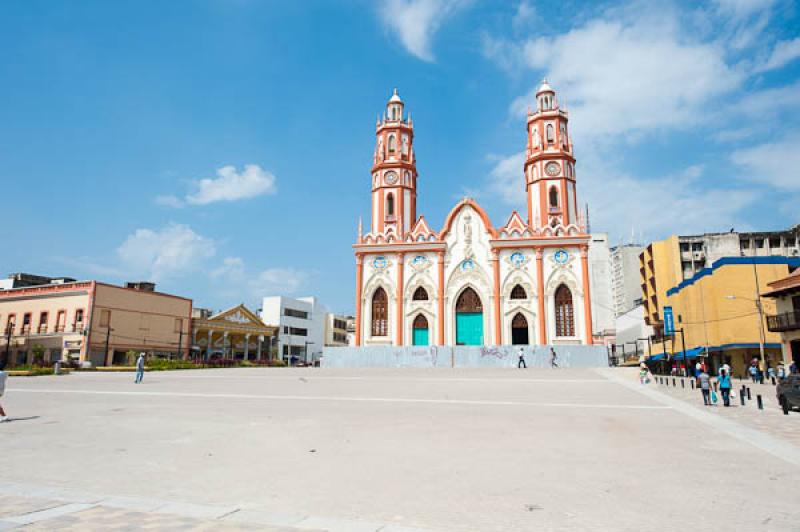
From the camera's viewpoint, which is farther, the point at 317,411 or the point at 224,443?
the point at 317,411

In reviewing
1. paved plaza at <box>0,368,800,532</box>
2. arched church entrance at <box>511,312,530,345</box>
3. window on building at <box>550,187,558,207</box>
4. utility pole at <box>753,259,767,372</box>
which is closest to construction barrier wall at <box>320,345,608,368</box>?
arched church entrance at <box>511,312,530,345</box>

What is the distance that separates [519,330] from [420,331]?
29.7 feet

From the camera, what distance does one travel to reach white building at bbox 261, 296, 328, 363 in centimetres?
7888

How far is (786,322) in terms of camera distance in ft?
107

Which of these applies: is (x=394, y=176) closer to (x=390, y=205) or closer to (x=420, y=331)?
(x=390, y=205)

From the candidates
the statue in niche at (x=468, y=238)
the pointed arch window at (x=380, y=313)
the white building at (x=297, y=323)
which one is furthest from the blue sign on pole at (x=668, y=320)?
the white building at (x=297, y=323)

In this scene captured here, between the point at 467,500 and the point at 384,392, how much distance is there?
44.3 feet

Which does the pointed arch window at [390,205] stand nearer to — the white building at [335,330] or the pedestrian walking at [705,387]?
the pedestrian walking at [705,387]

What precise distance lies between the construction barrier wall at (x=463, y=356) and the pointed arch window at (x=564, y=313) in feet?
18.4

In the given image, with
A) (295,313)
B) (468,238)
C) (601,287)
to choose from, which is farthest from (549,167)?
(295,313)

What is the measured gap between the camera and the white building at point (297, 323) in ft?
259

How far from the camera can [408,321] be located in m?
48.8

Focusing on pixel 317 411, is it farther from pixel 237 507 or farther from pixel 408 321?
pixel 408 321

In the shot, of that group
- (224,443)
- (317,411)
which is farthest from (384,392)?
(224,443)
